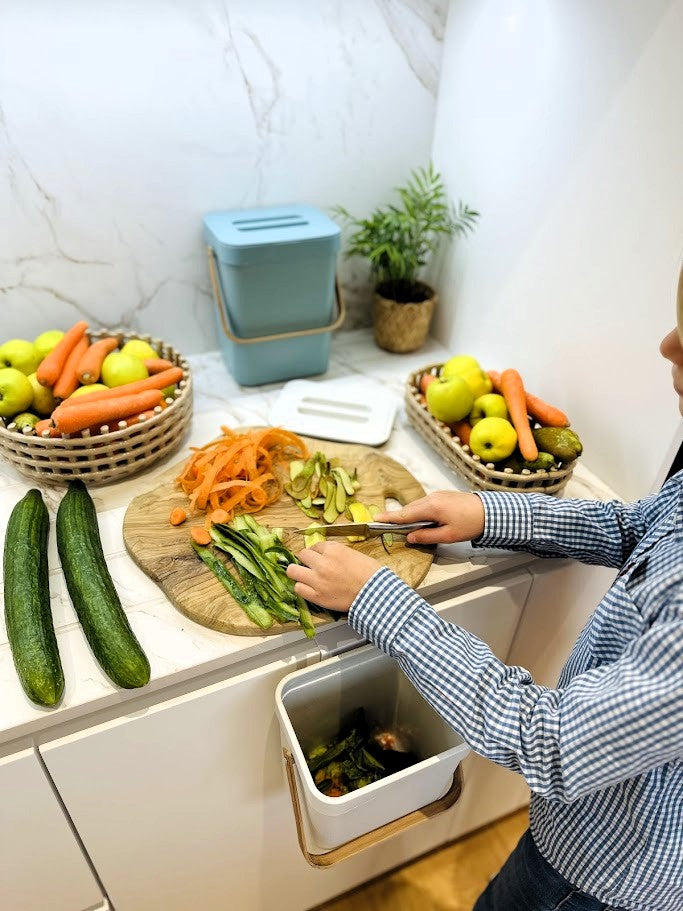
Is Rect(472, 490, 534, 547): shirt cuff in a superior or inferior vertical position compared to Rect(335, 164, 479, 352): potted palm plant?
inferior

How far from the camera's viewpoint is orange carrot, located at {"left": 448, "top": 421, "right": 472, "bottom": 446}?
1069 millimetres

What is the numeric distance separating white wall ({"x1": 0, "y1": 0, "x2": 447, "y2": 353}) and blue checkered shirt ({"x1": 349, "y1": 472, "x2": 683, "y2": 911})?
2.77 ft

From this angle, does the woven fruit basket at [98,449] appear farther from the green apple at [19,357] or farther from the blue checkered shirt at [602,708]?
the blue checkered shirt at [602,708]

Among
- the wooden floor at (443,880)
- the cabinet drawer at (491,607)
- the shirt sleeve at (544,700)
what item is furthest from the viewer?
the wooden floor at (443,880)

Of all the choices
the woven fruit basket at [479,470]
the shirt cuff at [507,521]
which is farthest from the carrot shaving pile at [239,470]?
the shirt cuff at [507,521]

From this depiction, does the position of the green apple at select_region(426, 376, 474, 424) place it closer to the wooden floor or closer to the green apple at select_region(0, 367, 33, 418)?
the green apple at select_region(0, 367, 33, 418)

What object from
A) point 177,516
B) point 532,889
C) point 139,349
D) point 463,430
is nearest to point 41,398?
point 139,349

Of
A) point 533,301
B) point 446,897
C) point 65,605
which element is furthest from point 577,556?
point 446,897

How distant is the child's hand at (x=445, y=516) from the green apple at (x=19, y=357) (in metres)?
0.63

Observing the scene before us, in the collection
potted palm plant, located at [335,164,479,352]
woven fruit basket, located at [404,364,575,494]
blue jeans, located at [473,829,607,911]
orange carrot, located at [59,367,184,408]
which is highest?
potted palm plant, located at [335,164,479,352]

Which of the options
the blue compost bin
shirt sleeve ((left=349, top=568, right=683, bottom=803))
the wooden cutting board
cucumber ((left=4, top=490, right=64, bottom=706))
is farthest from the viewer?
the blue compost bin

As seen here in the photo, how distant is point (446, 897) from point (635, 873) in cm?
73

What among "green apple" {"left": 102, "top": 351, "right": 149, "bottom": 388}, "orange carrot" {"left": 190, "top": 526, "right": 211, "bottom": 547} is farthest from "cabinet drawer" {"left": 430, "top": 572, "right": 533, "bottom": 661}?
Answer: "green apple" {"left": 102, "top": 351, "right": 149, "bottom": 388}

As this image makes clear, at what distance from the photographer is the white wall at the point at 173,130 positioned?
106cm
